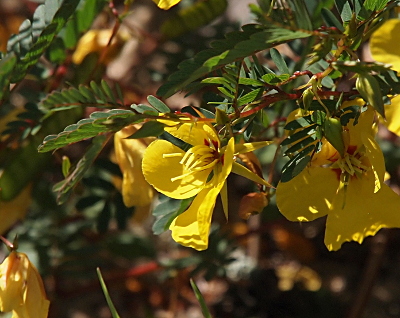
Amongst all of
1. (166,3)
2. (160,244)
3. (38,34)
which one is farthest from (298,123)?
(160,244)

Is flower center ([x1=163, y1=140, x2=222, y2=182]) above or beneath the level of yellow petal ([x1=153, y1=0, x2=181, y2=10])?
beneath

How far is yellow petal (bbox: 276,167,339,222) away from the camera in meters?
0.89

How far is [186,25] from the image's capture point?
156 cm

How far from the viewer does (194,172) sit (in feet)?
2.89

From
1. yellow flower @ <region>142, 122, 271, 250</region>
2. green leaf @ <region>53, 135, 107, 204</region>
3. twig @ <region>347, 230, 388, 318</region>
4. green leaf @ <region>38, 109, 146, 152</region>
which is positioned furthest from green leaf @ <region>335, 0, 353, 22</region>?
twig @ <region>347, 230, 388, 318</region>

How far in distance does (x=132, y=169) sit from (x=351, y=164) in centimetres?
47

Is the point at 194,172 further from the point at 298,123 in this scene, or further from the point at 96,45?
the point at 96,45

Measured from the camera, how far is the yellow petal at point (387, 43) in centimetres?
70

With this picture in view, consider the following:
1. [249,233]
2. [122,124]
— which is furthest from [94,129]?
[249,233]

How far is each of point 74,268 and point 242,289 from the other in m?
0.49

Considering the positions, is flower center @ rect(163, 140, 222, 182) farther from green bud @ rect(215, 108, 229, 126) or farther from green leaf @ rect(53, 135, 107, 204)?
green leaf @ rect(53, 135, 107, 204)

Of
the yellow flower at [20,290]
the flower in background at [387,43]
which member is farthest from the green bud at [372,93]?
the yellow flower at [20,290]

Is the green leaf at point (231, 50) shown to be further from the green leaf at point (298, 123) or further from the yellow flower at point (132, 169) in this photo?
the yellow flower at point (132, 169)

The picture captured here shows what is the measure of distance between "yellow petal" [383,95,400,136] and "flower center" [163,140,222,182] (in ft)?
0.84
